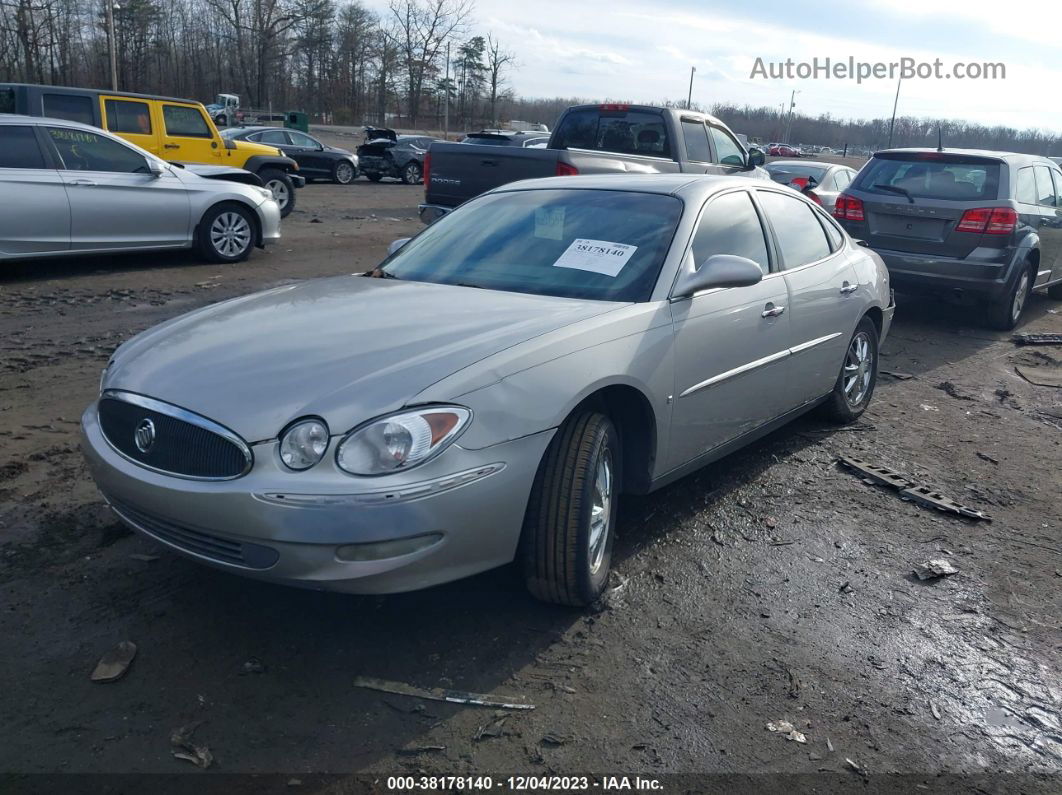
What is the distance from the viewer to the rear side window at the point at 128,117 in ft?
43.3

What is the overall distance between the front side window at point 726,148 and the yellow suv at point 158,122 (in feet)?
25.1

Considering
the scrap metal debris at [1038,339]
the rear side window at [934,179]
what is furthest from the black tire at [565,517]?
the scrap metal debris at [1038,339]

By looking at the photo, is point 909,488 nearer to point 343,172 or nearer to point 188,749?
point 188,749

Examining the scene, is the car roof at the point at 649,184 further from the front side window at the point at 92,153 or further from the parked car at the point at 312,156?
the parked car at the point at 312,156

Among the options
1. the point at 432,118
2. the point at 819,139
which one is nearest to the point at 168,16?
the point at 432,118

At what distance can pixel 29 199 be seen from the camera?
8867 mm

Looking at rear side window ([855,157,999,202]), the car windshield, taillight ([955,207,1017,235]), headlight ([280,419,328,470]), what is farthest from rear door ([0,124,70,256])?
taillight ([955,207,1017,235])

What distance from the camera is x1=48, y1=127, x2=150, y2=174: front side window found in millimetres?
9289

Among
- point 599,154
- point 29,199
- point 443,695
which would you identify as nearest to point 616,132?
point 599,154

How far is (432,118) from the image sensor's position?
71000mm

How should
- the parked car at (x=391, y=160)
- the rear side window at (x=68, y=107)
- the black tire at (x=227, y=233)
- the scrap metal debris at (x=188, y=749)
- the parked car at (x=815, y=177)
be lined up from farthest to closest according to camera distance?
the parked car at (x=391, y=160) → the parked car at (x=815, y=177) → the rear side window at (x=68, y=107) → the black tire at (x=227, y=233) → the scrap metal debris at (x=188, y=749)

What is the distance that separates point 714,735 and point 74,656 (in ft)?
6.85

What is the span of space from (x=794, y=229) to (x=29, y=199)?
24.0 feet

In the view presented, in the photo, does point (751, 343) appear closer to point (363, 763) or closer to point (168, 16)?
point (363, 763)
